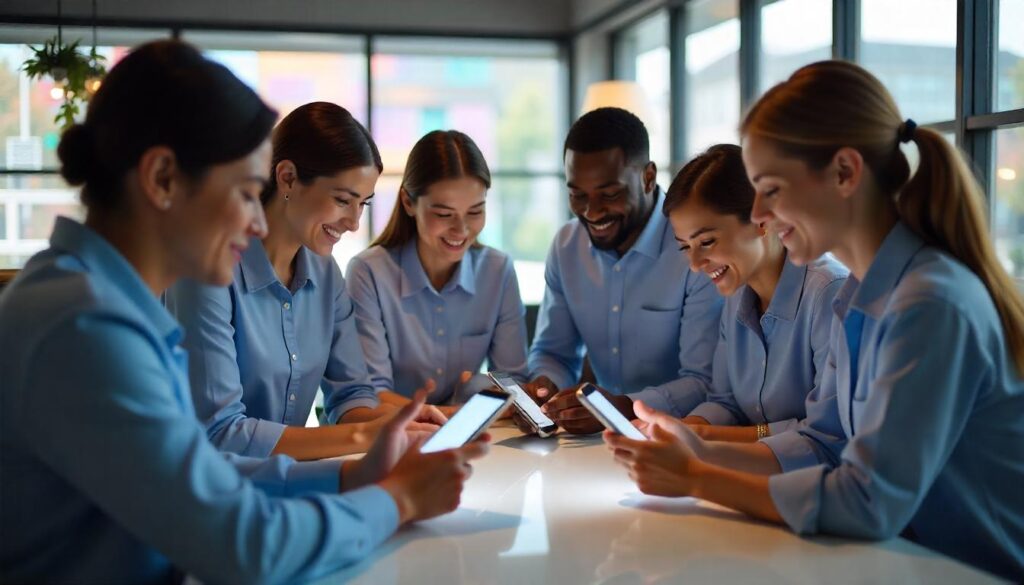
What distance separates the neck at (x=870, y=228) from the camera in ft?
4.90

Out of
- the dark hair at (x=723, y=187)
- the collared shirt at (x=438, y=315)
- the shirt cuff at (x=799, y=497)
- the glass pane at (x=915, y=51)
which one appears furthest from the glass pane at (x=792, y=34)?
the shirt cuff at (x=799, y=497)

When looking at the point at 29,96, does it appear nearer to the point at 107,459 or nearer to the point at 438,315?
the point at 438,315

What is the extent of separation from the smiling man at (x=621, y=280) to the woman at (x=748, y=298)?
0.92ft

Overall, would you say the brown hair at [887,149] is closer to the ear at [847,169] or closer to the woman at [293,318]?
the ear at [847,169]

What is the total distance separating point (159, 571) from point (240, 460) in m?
0.38

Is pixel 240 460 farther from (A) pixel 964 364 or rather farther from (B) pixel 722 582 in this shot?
(A) pixel 964 364

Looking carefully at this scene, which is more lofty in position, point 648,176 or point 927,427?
point 648,176

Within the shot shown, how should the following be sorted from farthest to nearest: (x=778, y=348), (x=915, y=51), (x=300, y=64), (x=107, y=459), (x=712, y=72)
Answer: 1. (x=300, y=64)
2. (x=712, y=72)
3. (x=915, y=51)
4. (x=778, y=348)
5. (x=107, y=459)

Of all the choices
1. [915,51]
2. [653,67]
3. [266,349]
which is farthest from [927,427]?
[653,67]

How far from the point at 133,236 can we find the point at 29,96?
231 inches

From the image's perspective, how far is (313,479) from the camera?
4.88 ft

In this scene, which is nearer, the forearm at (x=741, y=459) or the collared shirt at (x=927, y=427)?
the collared shirt at (x=927, y=427)

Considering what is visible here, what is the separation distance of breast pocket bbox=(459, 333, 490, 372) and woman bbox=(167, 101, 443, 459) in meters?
0.40

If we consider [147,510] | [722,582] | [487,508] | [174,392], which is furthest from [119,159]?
[722,582]
